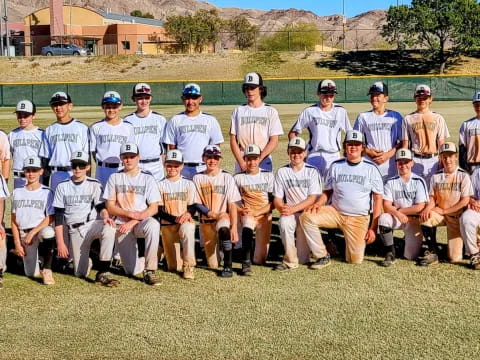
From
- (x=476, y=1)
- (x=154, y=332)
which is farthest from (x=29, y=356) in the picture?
(x=476, y=1)

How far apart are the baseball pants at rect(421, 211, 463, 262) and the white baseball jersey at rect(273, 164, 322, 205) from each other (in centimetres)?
125

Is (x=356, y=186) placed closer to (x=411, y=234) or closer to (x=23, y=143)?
(x=411, y=234)

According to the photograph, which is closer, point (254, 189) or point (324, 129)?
point (254, 189)

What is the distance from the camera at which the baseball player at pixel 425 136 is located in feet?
25.1

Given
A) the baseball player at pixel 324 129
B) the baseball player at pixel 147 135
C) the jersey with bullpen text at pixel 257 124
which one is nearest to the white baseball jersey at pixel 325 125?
the baseball player at pixel 324 129

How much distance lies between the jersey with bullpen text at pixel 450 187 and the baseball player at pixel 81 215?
355cm

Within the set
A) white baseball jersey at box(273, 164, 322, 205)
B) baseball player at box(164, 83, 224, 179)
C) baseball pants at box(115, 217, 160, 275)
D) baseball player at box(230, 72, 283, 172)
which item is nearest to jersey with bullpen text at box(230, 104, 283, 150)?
baseball player at box(230, 72, 283, 172)

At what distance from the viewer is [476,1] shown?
51.3 metres

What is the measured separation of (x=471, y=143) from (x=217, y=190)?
315 cm

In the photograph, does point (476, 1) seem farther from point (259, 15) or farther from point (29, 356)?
point (259, 15)

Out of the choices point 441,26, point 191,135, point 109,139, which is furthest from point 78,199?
point 441,26

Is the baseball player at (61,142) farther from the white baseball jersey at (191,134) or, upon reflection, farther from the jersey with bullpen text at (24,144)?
the white baseball jersey at (191,134)

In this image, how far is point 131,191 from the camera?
658cm

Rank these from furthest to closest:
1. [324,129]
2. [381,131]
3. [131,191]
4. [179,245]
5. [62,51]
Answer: [62,51] < [381,131] < [324,129] < [179,245] < [131,191]
